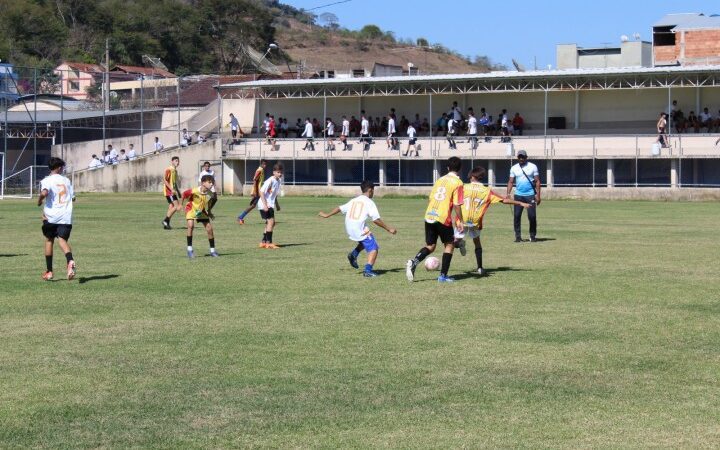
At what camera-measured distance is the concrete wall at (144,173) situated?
61.3 m

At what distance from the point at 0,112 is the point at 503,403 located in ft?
185

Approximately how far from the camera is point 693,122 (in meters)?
53.2

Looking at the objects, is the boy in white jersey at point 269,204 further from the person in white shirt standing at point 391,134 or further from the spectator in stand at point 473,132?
the person in white shirt standing at point 391,134

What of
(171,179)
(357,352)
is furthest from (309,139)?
(357,352)

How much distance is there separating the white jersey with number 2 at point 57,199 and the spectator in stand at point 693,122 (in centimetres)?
4090

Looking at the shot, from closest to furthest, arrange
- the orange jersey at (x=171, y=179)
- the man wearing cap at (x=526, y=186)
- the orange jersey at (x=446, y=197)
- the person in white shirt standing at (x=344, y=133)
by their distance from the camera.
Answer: the orange jersey at (x=446, y=197)
the man wearing cap at (x=526, y=186)
the orange jersey at (x=171, y=179)
the person in white shirt standing at (x=344, y=133)

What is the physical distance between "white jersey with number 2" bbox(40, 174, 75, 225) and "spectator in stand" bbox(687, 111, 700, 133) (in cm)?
4090

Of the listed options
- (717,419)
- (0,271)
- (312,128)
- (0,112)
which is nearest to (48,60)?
(0,112)

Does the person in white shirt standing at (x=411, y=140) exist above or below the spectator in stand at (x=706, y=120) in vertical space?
below

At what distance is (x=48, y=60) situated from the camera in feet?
312

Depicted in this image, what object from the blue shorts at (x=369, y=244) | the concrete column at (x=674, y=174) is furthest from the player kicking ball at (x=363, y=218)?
the concrete column at (x=674, y=174)

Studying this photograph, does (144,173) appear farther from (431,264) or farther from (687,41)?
(431,264)

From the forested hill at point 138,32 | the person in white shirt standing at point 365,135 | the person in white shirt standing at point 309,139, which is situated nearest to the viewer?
the person in white shirt standing at point 365,135

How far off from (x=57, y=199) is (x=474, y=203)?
617cm
